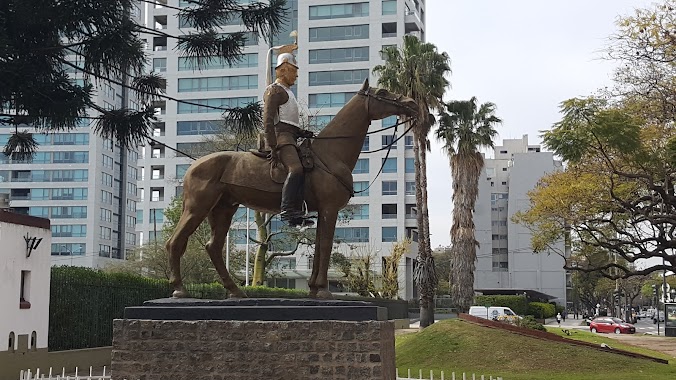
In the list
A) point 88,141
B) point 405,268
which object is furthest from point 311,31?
point 88,141

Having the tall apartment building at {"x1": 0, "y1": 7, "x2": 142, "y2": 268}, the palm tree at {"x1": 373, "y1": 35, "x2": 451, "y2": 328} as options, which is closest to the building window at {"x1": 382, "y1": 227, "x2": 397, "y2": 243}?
the palm tree at {"x1": 373, "y1": 35, "x2": 451, "y2": 328}

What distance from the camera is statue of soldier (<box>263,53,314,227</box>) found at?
1092 cm

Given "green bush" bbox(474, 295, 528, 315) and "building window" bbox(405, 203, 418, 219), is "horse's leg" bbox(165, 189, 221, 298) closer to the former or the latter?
"green bush" bbox(474, 295, 528, 315)

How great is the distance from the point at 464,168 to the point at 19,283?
29.7 metres

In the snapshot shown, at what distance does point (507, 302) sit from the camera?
169 feet

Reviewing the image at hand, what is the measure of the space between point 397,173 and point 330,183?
58868 millimetres

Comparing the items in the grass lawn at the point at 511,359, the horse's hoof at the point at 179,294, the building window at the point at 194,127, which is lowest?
the grass lawn at the point at 511,359

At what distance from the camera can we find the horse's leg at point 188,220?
11320 millimetres

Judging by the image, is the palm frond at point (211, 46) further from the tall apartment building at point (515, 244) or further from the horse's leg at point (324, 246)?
the tall apartment building at point (515, 244)

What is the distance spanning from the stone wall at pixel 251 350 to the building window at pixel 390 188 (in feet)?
194

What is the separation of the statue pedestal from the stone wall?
1 centimetres

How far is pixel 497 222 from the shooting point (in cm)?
9462

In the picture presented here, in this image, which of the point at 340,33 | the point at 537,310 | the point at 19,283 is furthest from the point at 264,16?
the point at 340,33

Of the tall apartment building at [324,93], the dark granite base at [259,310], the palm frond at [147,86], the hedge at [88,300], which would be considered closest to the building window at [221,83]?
the tall apartment building at [324,93]
